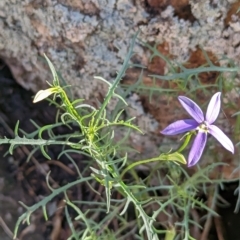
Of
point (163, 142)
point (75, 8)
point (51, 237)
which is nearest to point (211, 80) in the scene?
point (163, 142)

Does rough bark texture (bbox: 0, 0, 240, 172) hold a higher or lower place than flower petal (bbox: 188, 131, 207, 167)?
higher

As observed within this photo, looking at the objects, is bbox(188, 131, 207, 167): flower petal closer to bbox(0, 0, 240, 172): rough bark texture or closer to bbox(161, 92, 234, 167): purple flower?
bbox(161, 92, 234, 167): purple flower

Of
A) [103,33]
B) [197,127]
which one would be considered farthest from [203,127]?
[103,33]

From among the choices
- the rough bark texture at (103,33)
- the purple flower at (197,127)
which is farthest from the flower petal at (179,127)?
the rough bark texture at (103,33)

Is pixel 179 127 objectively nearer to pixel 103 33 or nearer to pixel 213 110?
pixel 213 110

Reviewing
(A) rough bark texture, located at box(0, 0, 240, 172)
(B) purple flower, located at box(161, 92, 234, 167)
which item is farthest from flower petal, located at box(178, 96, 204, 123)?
(A) rough bark texture, located at box(0, 0, 240, 172)

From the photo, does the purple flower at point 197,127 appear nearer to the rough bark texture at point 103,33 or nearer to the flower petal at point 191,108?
the flower petal at point 191,108
